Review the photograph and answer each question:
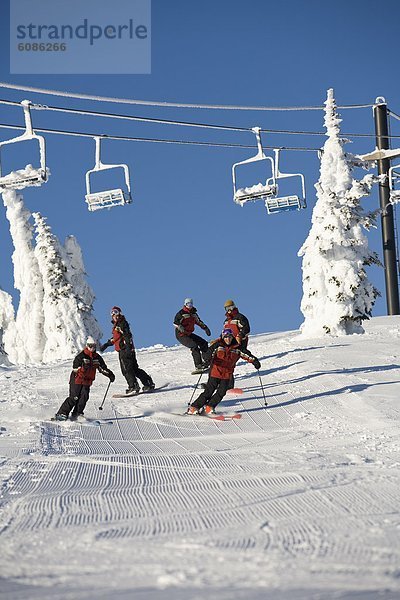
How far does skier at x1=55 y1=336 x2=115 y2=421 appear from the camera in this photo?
14.7m

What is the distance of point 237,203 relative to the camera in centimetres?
2097

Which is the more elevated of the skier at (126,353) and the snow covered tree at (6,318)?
the snow covered tree at (6,318)

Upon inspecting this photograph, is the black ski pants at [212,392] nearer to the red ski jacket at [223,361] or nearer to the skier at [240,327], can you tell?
the red ski jacket at [223,361]

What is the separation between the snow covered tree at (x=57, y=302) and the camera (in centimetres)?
4147

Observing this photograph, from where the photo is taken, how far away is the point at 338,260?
30.1 meters

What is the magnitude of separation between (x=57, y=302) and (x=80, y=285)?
71.3 inches

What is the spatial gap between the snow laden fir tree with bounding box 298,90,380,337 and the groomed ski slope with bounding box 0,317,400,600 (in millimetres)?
11900

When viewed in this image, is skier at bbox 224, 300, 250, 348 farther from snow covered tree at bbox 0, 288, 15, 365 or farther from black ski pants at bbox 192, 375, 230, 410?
snow covered tree at bbox 0, 288, 15, 365

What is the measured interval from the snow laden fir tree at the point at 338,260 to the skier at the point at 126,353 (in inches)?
521

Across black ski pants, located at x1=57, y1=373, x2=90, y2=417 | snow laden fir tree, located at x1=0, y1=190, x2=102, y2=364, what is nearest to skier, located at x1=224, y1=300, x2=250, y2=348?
black ski pants, located at x1=57, y1=373, x2=90, y2=417

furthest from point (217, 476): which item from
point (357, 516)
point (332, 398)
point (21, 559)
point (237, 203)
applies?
point (237, 203)

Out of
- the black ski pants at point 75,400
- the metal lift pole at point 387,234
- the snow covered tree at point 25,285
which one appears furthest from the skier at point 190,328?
the snow covered tree at point 25,285

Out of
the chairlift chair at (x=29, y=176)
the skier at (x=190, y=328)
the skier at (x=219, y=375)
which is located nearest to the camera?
the skier at (x=219, y=375)

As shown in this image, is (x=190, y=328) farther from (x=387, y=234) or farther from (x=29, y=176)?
(x=387, y=234)
